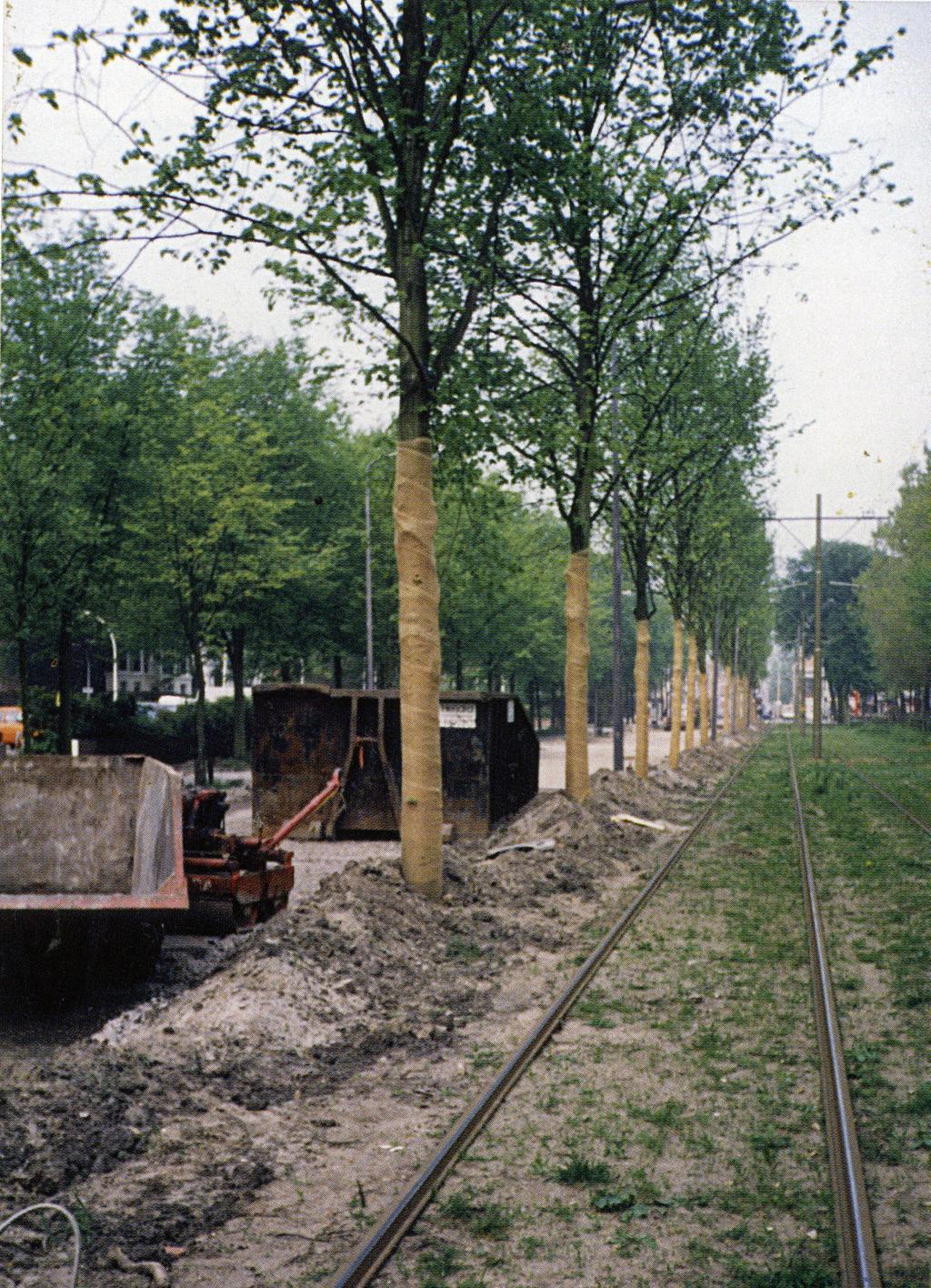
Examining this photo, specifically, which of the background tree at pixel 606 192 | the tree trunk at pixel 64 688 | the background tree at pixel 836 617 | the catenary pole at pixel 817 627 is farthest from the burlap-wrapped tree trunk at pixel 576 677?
the background tree at pixel 836 617

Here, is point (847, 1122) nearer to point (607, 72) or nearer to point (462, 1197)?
point (462, 1197)

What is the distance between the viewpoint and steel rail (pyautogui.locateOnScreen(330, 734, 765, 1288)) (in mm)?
4957

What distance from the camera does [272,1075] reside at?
24.6 ft

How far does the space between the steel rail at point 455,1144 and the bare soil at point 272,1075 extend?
0.13 metres

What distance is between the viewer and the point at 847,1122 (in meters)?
6.59

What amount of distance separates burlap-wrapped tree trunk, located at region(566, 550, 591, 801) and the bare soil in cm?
748

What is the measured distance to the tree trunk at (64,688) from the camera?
28123 millimetres

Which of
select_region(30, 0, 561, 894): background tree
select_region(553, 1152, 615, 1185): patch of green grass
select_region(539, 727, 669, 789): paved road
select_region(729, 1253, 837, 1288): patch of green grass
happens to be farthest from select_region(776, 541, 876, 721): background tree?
select_region(729, 1253, 837, 1288): patch of green grass

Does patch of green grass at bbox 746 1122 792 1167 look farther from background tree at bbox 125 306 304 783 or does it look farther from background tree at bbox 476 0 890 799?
background tree at bbox 125 306 304 783

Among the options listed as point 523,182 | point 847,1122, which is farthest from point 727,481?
point 847,1122

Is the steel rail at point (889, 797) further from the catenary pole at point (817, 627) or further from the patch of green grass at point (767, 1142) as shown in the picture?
the patch of green grass at point (767, 1142)

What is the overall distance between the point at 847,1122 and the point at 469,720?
13.1m

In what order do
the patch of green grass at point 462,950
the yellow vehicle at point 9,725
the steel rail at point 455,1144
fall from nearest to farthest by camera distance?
the steel rail at point 455,1144, the patch of green grass at point 462,950, the yellow vehicle at point 9,725

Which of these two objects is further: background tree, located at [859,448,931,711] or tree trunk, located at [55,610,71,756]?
Result: background tree, located at [859,448,931,711]
